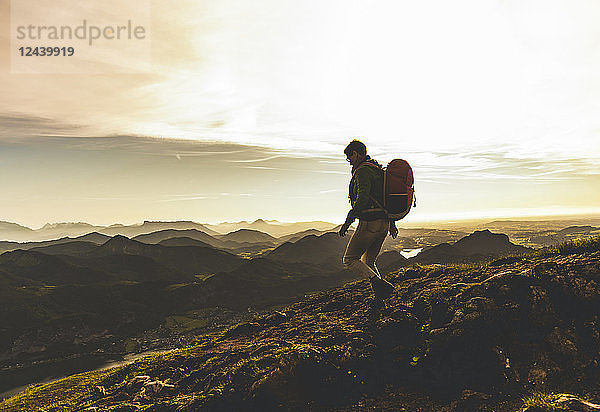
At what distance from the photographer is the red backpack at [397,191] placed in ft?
27.8

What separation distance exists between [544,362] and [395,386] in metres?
3.07

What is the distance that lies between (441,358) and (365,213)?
12.9 ft

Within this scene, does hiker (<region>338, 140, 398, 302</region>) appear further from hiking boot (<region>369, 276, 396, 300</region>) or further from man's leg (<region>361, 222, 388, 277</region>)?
hiking boot (<region>369, 276, 396, 300</region>)

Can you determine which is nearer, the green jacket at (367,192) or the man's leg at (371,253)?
the green jacket at (367,192)

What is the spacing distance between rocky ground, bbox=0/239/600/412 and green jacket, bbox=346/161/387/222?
9.98 ft

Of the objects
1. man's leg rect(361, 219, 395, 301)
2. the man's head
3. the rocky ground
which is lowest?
the rocky ground

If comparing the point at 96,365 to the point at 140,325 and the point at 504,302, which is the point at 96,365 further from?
the point at 504,302

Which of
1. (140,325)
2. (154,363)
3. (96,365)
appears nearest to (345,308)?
(154,363)

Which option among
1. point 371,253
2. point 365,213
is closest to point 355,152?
point 365,213

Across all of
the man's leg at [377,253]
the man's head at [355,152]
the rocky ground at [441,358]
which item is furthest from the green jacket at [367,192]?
the rocky ground at [441,358]

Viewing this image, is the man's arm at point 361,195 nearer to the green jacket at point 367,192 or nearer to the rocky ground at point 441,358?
the green jacket at point 367,192

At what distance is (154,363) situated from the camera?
1306 centimetres

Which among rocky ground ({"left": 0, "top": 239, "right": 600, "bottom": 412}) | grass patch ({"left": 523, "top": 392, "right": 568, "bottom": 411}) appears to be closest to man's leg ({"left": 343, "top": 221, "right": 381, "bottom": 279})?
rocky ground ({"left": 0, "top": 239, "right": 600, "bottom": 412})

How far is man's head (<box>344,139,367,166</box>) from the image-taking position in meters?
9.41
